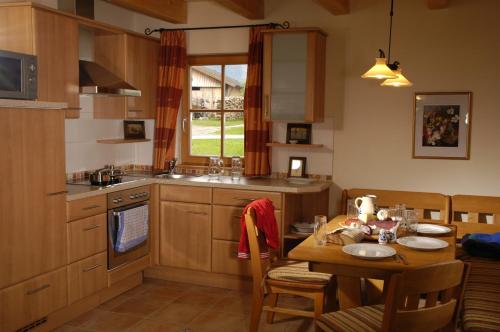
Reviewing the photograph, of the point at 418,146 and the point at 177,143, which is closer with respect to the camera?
the point at 418,146

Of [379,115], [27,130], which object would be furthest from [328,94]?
[27,130]

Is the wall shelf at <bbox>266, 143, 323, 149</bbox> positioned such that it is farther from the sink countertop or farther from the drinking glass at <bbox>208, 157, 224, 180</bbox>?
the drinking glass at <bbox>208, 157, 224, 180</bbox>

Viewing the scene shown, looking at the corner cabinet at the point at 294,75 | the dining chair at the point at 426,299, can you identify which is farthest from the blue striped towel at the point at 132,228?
the dining chair at the point at 426,299

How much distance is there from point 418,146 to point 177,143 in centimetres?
220

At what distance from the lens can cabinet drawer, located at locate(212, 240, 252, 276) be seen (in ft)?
14.2

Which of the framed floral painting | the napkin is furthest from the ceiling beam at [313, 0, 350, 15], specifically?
the napkin

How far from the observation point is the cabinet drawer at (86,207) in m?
3.62

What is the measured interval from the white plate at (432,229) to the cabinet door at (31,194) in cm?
227

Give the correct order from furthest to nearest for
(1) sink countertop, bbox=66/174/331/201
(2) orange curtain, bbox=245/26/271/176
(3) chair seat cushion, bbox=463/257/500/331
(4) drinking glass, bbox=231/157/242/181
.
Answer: (4) drinking glass, bbox=231/157/242/181 < (2) orange curtain, bbox=245/26/271/176 < (1) sink countertop, bbox=66/174/331/201 < (3) chair seat cushion, bbox=463/257/500/331

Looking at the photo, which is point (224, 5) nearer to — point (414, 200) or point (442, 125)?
point (442, 125)

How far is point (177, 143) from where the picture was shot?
5.16 metres

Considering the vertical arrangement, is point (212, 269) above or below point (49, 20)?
below

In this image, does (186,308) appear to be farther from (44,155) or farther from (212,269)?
(44,155)

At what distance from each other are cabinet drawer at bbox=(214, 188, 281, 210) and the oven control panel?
0.59 meters
